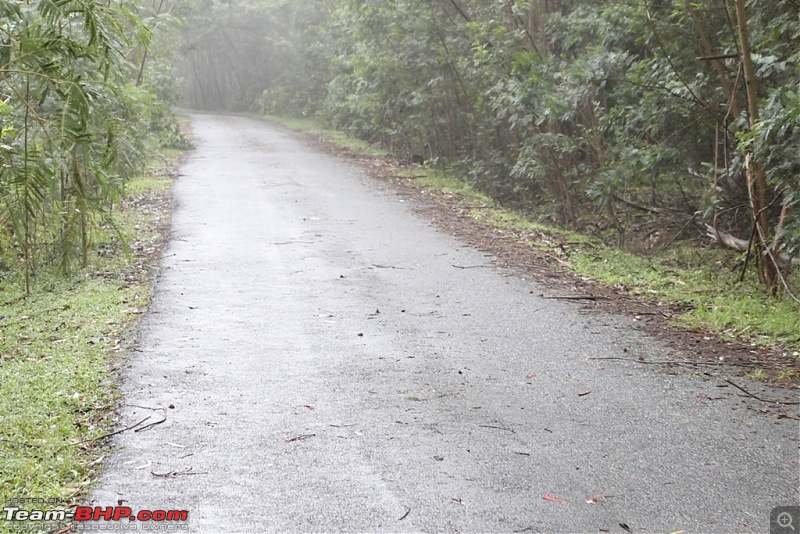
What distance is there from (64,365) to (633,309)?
5.02m

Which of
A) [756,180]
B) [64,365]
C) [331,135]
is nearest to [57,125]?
[64,365]

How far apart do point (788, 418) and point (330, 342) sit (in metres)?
3.37

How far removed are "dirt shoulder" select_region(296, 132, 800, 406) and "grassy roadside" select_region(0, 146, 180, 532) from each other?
13.0ft

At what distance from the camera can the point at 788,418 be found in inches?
199

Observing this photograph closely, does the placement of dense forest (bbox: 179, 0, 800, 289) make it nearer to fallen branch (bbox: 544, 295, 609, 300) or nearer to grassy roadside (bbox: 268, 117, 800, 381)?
grassy roadside (bbox: 268, 117, 800, 381)

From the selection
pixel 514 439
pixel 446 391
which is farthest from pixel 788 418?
pixel 446 391

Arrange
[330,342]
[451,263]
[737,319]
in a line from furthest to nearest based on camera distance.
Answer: [451,263] < [737,319] < [330,342]

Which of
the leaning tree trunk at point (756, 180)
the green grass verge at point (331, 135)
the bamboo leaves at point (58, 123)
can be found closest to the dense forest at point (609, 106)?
the leaning tree trunk at point (756, 180)

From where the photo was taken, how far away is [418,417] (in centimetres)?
506

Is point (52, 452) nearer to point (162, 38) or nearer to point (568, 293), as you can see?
point (568, 293)

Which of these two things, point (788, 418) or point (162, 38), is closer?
point (788, 418)

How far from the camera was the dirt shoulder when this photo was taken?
599 cm

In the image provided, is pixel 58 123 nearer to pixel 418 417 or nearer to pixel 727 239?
pixel 418 417

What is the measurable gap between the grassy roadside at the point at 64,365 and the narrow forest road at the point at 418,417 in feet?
0.69
